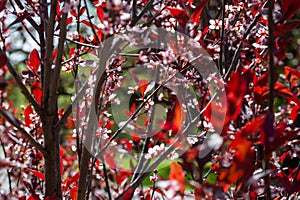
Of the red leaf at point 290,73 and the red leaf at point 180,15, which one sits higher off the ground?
the red leaf at point 180,15

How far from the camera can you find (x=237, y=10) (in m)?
1.35

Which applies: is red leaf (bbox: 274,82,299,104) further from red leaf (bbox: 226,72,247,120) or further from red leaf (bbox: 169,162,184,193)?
red leaf (bbox: 169,162,184,193)

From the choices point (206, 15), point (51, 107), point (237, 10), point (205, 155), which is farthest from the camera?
point (206, 15)

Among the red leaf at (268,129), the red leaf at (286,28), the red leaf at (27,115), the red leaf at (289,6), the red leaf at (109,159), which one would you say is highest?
the red leaf at (289,6)

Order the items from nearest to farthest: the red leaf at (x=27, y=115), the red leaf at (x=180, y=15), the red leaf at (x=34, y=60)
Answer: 1. the red leaf at (x=180, y=15)
2. the red leaf at (x=34, y=60)
3. the red leaf at (x=27, y=115)

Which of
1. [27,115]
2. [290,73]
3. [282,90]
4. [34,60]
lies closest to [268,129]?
[282,90]

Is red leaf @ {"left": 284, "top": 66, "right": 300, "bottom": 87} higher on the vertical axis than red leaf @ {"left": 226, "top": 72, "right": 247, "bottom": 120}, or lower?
lower

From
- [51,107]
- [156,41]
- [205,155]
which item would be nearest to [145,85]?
[156,41]

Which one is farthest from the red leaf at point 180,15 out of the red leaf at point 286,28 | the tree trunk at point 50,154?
the tree trunk at point 50,154

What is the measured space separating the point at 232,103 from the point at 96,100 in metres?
0.49

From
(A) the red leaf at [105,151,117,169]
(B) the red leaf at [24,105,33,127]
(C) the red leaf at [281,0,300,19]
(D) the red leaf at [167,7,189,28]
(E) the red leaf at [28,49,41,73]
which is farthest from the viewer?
(A) the red leaf at [105,151,117,169]

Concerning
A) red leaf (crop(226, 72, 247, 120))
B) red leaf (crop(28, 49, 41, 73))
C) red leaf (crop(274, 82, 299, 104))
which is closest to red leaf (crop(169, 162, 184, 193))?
red leaf (crop(226, 72, 247, 120))

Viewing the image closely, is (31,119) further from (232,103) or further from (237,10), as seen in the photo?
(232,103)

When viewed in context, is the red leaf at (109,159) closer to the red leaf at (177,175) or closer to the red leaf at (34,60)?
the red leaf at (34,60)
